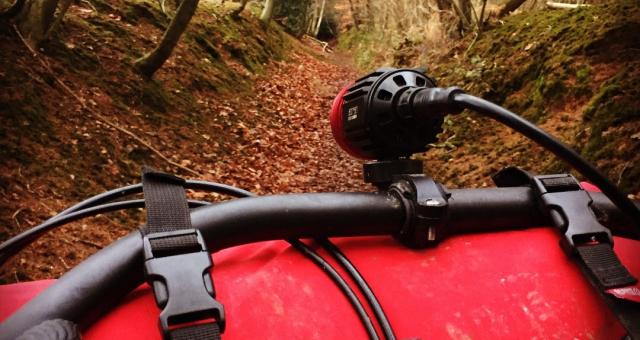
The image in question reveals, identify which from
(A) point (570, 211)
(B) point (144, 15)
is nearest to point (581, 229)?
(A) point (570, 211)

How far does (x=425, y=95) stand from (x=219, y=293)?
2.18 ft

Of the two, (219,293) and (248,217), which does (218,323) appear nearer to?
(219,293)

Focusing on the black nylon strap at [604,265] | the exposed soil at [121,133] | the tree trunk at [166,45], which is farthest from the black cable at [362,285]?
the tree trunk at [166,45]

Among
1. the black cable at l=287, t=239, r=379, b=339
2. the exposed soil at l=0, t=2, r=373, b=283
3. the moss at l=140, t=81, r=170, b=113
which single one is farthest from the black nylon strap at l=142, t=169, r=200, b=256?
the moss at l=140, t=81, r=170, b=113

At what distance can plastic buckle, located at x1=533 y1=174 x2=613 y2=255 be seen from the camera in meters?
1.03

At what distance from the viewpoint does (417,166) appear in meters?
1.22

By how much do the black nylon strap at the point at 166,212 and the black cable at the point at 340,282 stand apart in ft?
0.88

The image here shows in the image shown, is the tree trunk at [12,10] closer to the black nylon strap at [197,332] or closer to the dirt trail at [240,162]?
the dirt trail at [240,162]

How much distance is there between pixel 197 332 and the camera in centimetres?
71

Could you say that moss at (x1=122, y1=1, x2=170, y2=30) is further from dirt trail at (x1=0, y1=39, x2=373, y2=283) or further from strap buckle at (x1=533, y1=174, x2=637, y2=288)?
strap buckle at (x1=533, y1=174, x2=637, y2=288)

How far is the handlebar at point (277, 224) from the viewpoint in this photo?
0.75m

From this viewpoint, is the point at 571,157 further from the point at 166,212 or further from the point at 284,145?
the point at 284,145

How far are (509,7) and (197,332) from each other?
7.00 metres

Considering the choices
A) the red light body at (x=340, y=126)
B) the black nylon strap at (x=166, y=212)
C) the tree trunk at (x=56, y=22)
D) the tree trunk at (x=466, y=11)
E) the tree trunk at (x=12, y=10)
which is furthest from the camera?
the tree trunk at (x=466, y=11)
